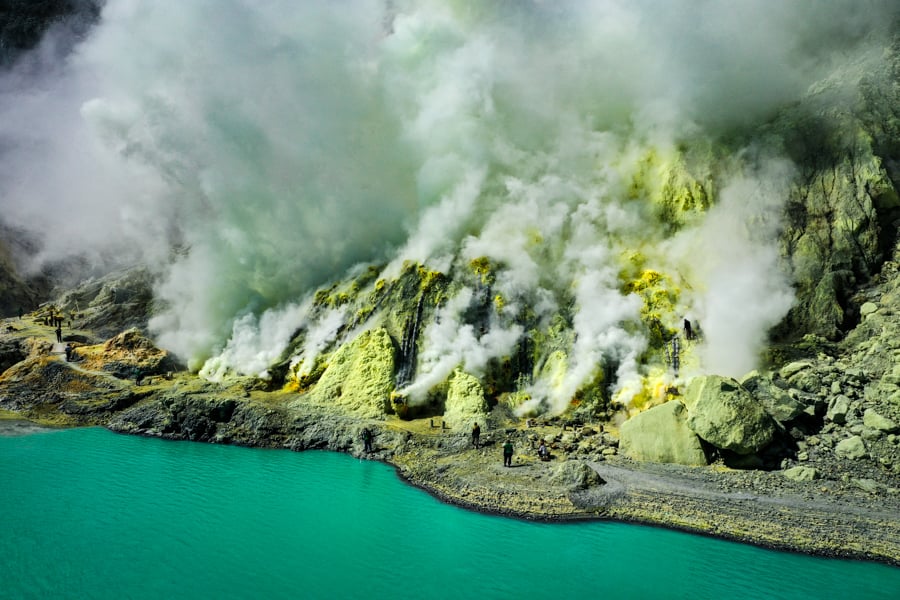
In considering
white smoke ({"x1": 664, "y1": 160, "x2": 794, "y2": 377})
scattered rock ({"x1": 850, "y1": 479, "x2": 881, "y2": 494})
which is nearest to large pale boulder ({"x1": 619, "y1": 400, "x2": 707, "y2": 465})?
scattered rock ({"x1": 850, "y1": 479, "x2": 881, "y2": 494})

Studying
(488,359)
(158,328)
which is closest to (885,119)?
(488,359)

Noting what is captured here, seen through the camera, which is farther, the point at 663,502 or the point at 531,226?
the point at 531,226

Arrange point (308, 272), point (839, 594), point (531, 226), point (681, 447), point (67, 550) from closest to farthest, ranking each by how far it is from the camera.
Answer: point (839, 594), point (67, 550), point (681, 447), point (531, 226), point (308, 272)

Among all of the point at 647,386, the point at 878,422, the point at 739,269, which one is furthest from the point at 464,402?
the point at 878,422

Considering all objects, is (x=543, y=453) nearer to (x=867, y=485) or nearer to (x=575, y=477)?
(x=575, y=477)

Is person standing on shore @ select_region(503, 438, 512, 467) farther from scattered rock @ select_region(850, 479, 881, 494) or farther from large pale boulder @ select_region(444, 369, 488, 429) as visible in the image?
scattered rock @ select_region(850, 479, 881, 494)

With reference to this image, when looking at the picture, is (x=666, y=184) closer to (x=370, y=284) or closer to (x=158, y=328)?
(x=370, y=284)

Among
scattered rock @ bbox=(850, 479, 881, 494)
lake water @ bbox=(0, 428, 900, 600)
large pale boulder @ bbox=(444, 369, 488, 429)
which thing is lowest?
lake water @ bbox=(0, 428, 900, 600)
